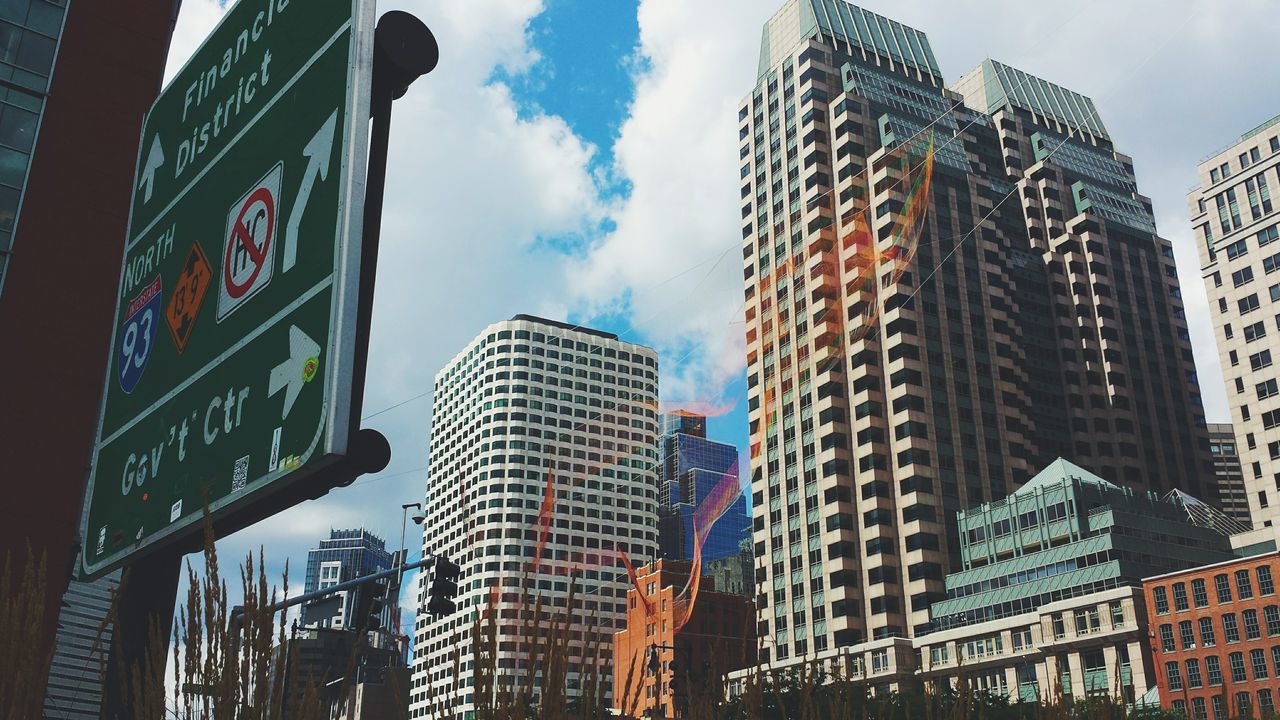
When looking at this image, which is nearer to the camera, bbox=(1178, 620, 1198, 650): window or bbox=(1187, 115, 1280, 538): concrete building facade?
bbox=(1178, 620, 1198, 650): window

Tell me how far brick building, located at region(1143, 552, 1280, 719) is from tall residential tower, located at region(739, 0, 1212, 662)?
1970 cm

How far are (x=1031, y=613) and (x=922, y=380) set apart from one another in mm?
26766

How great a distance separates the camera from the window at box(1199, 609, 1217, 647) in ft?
243

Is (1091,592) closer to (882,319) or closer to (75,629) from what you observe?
(882,319)

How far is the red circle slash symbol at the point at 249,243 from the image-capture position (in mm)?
6047

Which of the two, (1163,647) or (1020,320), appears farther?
(1020,320)

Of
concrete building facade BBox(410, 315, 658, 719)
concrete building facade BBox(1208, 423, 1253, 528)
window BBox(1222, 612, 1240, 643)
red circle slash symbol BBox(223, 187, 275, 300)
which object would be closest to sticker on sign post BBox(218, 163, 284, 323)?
red circle slash symbol BBox(223, 187, 275, 300)

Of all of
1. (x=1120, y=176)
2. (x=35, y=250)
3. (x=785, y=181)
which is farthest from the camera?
(x=1120, y=176)

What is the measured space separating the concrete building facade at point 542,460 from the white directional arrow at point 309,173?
135482 mm

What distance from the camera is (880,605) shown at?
3578 inches

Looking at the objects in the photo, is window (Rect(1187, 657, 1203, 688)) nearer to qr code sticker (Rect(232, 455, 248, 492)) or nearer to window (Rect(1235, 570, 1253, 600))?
window (Rect(1235, 570, 1253, 600))

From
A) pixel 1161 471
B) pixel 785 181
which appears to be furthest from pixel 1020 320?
pixel 785 181

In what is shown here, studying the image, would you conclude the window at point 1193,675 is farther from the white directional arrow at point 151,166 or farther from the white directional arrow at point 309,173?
the white directional arrow at point 309,173

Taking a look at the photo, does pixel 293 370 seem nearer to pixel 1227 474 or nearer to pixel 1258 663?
pixel 1258 663
